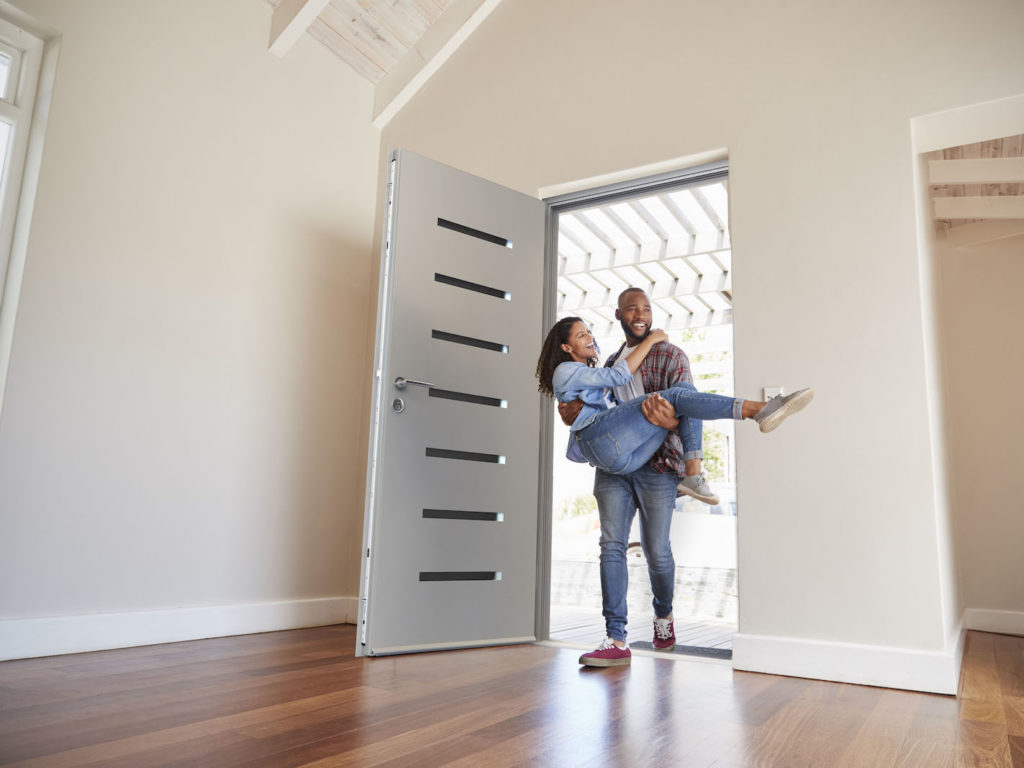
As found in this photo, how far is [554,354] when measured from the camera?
2844 millimetres

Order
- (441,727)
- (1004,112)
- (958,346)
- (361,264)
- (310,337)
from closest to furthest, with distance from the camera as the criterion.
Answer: (441,727) → (1004,112) → (310,337) → (361,264) → (958,346)

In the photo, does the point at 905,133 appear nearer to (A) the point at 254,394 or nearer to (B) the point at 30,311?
(A) the point at 254,394

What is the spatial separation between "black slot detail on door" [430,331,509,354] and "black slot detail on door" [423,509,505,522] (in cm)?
71

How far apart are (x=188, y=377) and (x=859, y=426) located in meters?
2.69

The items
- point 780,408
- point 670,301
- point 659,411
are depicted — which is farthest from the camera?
point 670,301

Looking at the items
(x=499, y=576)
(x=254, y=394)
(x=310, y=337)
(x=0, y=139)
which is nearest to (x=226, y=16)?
(x=0, y=139)

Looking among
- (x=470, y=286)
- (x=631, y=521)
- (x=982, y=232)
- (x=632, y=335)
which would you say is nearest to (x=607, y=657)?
(x=631, y=521)

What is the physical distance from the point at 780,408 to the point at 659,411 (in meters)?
0.40

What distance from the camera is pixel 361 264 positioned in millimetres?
3967

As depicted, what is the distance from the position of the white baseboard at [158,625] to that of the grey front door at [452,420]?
813mm

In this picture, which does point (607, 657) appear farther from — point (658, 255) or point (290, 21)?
point (658, 255)

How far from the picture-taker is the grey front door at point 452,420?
2807 mm

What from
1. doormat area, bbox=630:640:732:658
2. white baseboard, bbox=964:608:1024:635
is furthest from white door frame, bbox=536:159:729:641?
white baseboard, bbox=964:608:1024:635

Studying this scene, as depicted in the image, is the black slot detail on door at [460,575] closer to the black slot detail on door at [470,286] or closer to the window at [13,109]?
the black slot detail on door at [470,286]
